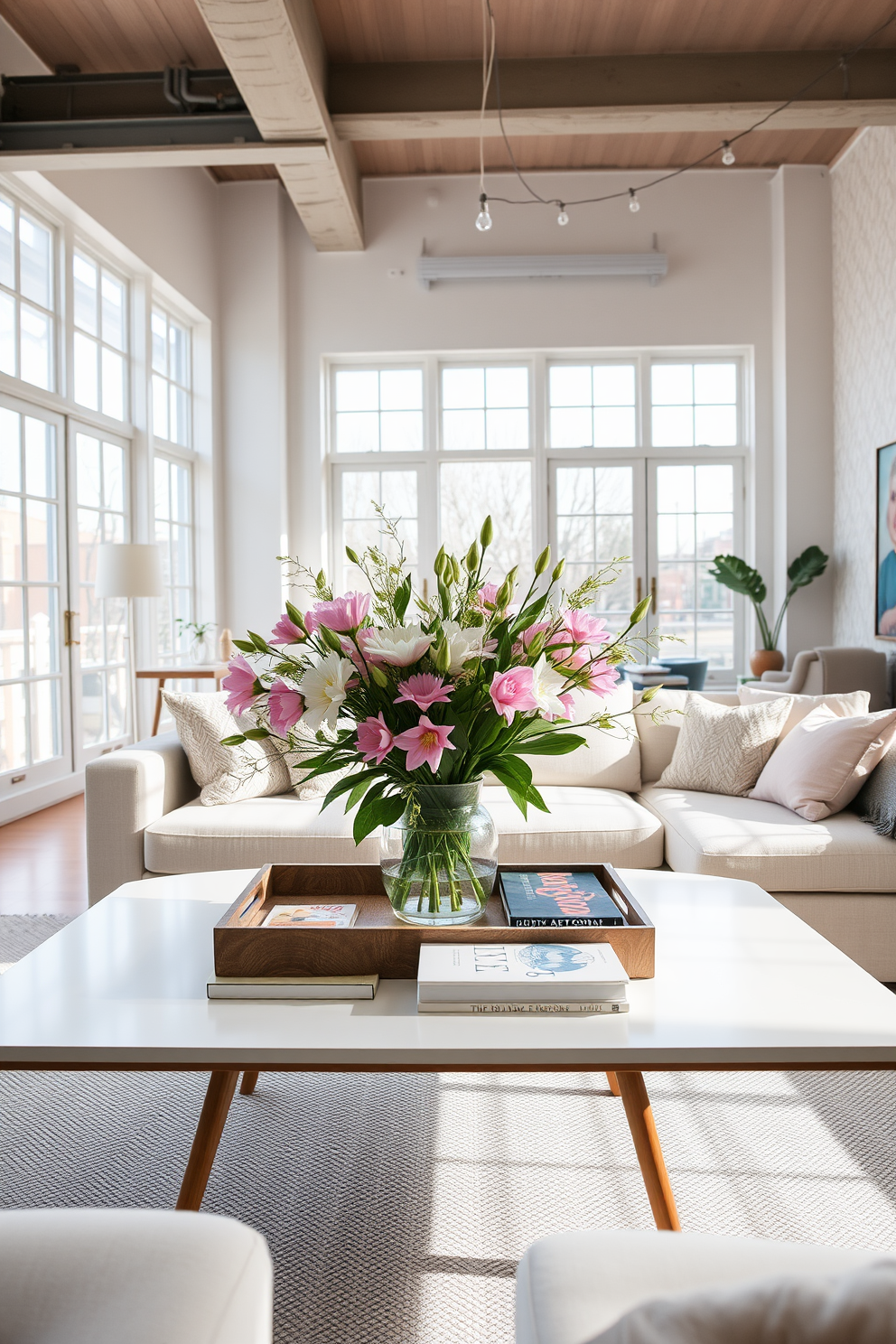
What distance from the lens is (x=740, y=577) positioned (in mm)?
6773

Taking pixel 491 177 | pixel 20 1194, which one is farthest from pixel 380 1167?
pixel 491 177

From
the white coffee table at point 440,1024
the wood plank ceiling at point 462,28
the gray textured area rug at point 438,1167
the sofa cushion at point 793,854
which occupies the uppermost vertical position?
the wood plank ceiling at point 462,28

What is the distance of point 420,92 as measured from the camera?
505 centimetres

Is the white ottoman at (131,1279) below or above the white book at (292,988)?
below

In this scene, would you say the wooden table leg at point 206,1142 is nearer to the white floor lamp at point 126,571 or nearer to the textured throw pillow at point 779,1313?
the textured throw pillow at point 779,1313

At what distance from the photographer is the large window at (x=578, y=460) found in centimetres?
730

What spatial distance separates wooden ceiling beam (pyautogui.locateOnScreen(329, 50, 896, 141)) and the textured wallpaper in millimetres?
856

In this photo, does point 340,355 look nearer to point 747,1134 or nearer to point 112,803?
point 112,803

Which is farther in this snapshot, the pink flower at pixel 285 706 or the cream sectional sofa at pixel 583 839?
the cream sectional sofa at pixel 583 839

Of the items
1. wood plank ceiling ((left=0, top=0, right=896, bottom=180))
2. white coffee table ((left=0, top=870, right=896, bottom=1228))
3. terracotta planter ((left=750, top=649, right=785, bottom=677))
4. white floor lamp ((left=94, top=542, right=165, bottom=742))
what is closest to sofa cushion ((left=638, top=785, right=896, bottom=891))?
white coffee table ((left=0, top=870, right=896, bottom=1228))

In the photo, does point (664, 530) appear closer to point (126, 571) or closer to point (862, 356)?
point (862, 356)

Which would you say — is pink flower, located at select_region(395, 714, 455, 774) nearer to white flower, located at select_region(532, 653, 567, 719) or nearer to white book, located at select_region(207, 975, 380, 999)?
white flower, located at select_region(532, 653, 567, 719)

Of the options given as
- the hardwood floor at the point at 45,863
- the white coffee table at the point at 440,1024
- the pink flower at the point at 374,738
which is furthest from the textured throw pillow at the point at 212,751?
the pink flower at the point at 374,738

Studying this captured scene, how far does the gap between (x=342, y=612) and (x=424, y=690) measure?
0.57 ft
